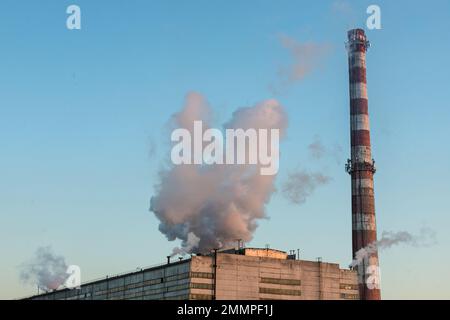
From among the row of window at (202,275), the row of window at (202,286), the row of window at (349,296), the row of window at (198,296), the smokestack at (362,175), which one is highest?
the smokestack at (362,175)

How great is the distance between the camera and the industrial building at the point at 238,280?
302 ft

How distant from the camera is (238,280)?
9469 centimetres

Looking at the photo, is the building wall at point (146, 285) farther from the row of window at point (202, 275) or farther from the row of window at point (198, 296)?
the row of window at point (202, 275)

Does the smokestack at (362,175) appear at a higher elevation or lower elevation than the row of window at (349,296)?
higher

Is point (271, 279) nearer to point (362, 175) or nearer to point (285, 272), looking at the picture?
point (285, 272)

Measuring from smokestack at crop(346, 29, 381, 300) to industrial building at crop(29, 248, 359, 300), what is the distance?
272cm

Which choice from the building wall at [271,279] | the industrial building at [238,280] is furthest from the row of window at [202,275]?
the building wall at [271,279]

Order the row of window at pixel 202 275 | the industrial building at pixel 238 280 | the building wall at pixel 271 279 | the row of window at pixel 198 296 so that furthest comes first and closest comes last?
the building wall at pixel 271 279
the industrial building at pixel 238 280
the row of window at pixel 202 275
the row of window at pixel 198 296

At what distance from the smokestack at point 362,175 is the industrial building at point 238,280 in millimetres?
2722

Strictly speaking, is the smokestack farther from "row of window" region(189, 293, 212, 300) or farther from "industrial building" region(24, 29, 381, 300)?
"row of window" region(189, 293, 212, 300)
